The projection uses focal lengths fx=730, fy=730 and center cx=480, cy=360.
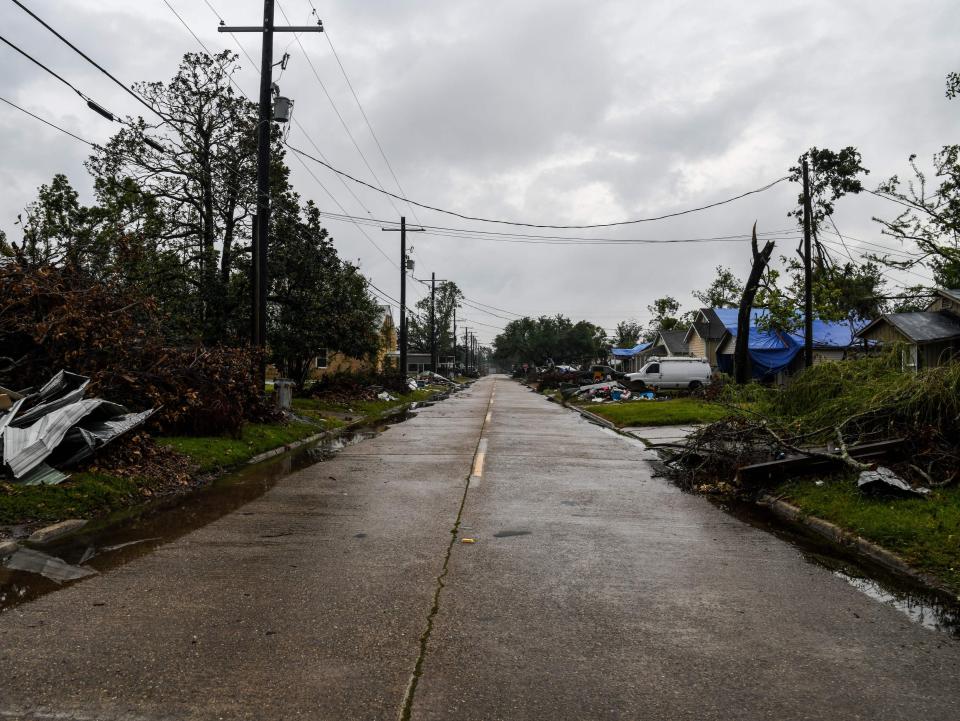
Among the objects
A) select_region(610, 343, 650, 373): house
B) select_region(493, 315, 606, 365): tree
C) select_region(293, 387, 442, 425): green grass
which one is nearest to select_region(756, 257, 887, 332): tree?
select_region(293, 387, 442, 425): green grass

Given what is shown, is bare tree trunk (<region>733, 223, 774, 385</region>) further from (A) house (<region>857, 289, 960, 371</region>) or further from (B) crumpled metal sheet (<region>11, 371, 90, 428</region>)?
(B) crumpled metal sheet (<region>11, 371, 90, 428</region>)

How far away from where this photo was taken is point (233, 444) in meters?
14.1

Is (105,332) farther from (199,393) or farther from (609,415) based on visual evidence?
(609,415)

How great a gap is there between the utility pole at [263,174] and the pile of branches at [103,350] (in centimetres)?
391

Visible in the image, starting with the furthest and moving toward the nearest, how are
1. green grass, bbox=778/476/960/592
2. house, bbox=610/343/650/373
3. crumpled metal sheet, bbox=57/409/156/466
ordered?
house, bbox=610/343/650/373
crumpled metal sheet, bbox=57/409/156/466
green grass, bbox=778/476/960/592

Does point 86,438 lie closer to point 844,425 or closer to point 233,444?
point 233,444

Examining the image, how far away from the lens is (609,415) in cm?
2619

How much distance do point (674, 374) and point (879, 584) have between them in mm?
39997

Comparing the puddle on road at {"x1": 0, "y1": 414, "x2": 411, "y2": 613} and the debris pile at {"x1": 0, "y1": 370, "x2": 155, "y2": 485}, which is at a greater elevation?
the debris pile at {"x1": 0, "y1": 370, "x2": 155, "y2": 485}

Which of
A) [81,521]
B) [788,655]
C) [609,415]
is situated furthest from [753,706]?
[609,415]

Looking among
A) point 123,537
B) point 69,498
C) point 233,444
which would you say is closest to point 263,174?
point 233,444

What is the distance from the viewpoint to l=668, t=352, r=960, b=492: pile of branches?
965 cm

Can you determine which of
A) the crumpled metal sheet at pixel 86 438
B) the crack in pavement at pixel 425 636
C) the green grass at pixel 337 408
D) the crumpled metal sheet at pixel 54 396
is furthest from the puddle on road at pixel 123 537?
the green grass at pixel 337 408

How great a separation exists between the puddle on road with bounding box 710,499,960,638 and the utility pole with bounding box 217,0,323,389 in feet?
44.1
